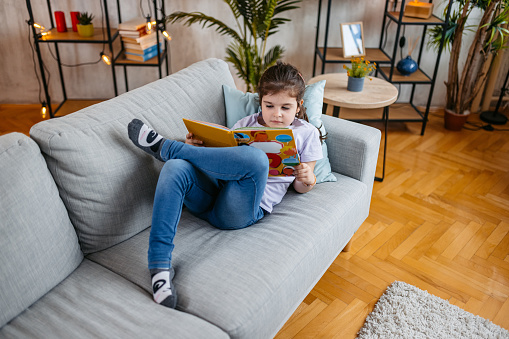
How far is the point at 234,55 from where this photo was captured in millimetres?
3031

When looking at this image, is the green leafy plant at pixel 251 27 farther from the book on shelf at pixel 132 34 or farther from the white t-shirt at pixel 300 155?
the white t-shirt at pixel 300 155

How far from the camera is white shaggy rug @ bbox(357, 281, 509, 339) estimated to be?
1617 mm

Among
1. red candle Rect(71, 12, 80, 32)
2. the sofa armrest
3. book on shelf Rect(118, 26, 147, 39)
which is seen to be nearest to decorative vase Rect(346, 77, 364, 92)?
the sofa armrest

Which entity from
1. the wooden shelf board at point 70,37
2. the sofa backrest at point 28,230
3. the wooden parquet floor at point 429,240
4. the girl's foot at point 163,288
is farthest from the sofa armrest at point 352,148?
the wooden shelf board at point 70,37

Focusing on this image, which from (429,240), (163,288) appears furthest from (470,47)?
(163,288)

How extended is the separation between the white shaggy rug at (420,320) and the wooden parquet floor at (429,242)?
53 mm

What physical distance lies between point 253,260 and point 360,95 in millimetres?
1388

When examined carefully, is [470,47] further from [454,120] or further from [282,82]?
[282,82]

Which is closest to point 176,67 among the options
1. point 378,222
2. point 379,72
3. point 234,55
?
point 234,55

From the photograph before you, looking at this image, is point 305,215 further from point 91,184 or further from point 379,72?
point 379,72

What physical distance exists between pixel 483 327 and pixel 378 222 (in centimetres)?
73

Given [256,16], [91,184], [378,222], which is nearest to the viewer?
[91,184]

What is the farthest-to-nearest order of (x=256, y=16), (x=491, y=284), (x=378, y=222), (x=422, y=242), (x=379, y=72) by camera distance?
(x=379, y=72)
(x=256, y=16)
(x=378, y=222)
(x=422, y=242)
(x=491, y=284)

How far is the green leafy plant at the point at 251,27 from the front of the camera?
108 inches
